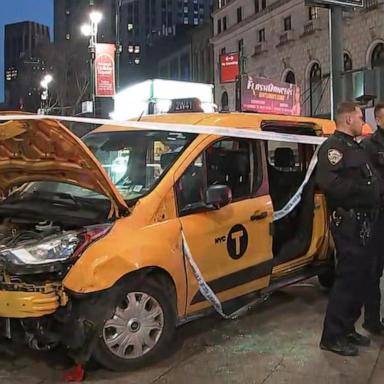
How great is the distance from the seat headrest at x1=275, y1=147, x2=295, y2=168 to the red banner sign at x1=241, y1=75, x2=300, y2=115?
369 centimetres

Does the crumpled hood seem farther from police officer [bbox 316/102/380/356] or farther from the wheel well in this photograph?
police officer [bbox 316/102/380/356]

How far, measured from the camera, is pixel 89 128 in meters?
6.88

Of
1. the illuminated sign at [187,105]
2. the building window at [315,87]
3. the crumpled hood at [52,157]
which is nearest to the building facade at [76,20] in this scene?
the building window at [315,87]

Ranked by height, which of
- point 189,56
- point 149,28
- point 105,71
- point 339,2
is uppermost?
point 149,28

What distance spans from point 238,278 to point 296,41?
39.7 meters

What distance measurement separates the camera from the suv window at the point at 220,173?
508 centimetres

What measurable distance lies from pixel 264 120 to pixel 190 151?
45.4 inches

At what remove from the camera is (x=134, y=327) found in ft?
15.1

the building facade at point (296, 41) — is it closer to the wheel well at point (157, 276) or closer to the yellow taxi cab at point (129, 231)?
the yellow taxi cab at point (129, 231)

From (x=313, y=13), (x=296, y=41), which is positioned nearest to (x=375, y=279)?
(x=313, y=13)

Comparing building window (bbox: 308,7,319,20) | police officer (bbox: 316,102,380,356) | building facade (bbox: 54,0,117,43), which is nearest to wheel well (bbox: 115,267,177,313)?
police officer (bbox: 316,102,380,356)

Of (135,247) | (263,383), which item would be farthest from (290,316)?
(135,247)

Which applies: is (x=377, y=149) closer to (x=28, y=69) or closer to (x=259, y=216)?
(x=259, y=216)

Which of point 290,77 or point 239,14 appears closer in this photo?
point 290,77
